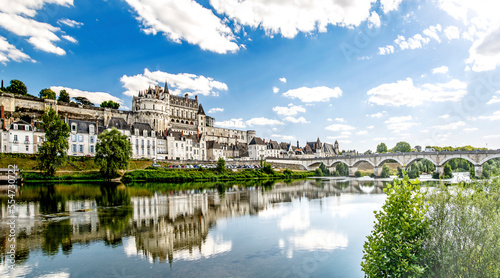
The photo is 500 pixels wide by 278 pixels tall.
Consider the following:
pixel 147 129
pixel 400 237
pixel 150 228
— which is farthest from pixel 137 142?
pixel 400 237

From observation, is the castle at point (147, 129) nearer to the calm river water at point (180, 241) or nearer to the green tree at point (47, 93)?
the green tree at point (47, 93)

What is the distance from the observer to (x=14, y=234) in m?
12.1

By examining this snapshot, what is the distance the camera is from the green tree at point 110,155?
3894 cm

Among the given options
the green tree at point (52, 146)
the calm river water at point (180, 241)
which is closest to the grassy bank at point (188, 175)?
the green tree at point (52, 146)

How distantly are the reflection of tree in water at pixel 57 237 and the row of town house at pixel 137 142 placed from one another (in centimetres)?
3701

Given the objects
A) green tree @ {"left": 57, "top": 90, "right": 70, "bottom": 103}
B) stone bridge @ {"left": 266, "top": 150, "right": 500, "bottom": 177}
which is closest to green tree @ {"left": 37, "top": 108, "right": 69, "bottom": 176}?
green tree @ {"left": 57, "top": 90, "right": 70, "bottom": 103}

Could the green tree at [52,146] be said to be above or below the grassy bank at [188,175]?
above

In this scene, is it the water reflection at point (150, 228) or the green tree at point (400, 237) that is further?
the water reflection at point (150, 228)

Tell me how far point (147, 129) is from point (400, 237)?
196 feet

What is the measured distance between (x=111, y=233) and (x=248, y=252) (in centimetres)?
631

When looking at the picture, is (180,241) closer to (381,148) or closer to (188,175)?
(188,175)

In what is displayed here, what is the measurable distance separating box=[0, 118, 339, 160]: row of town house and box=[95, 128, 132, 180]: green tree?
39.0 feet

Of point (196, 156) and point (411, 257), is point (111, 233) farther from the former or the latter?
point (196, 156)

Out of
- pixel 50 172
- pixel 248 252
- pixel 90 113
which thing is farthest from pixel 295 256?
pixel 90 113
